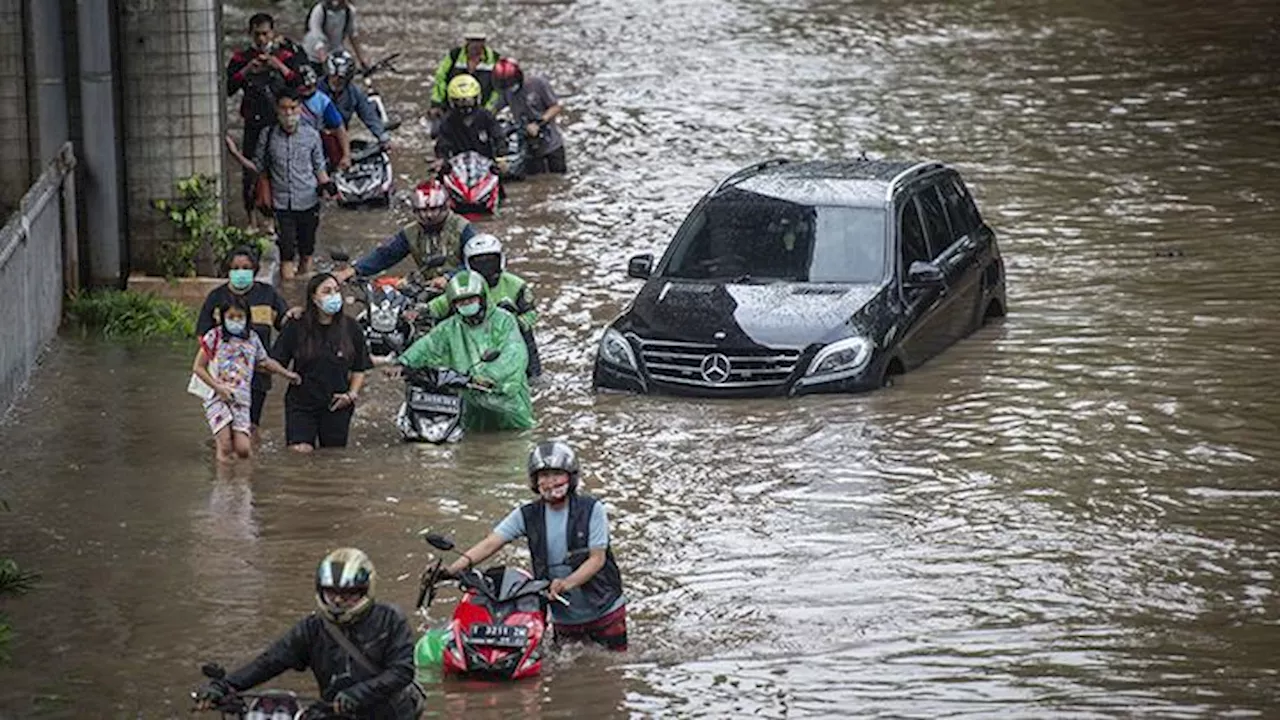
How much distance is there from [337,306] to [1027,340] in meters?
6.14

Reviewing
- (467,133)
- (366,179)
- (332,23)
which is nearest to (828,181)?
(467,133)

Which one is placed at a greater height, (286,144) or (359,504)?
(286,144)

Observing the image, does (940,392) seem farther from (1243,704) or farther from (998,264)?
(1243,704)

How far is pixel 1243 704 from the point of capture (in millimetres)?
13141

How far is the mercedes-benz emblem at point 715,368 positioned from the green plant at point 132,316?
195 inches

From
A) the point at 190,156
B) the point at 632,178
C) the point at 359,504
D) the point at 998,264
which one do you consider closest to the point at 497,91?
the point at 632,178

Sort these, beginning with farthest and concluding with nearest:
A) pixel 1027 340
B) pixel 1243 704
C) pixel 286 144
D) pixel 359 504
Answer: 1. pixel 286 144
2. pixel 1027 340
3. pixel 359 504
4. pixel 1243 704

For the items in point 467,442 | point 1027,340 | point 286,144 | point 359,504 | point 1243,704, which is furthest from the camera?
point 286,144

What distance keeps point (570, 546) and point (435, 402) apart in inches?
196

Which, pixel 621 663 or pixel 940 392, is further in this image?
pixel 940 392

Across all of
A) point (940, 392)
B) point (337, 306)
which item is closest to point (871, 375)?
point (940, 392)

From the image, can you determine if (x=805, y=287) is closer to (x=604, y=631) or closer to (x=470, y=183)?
(x=604, y=631)

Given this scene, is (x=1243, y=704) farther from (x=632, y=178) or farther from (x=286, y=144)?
(x=632, y=178)

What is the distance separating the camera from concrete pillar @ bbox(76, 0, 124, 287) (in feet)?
76.1
